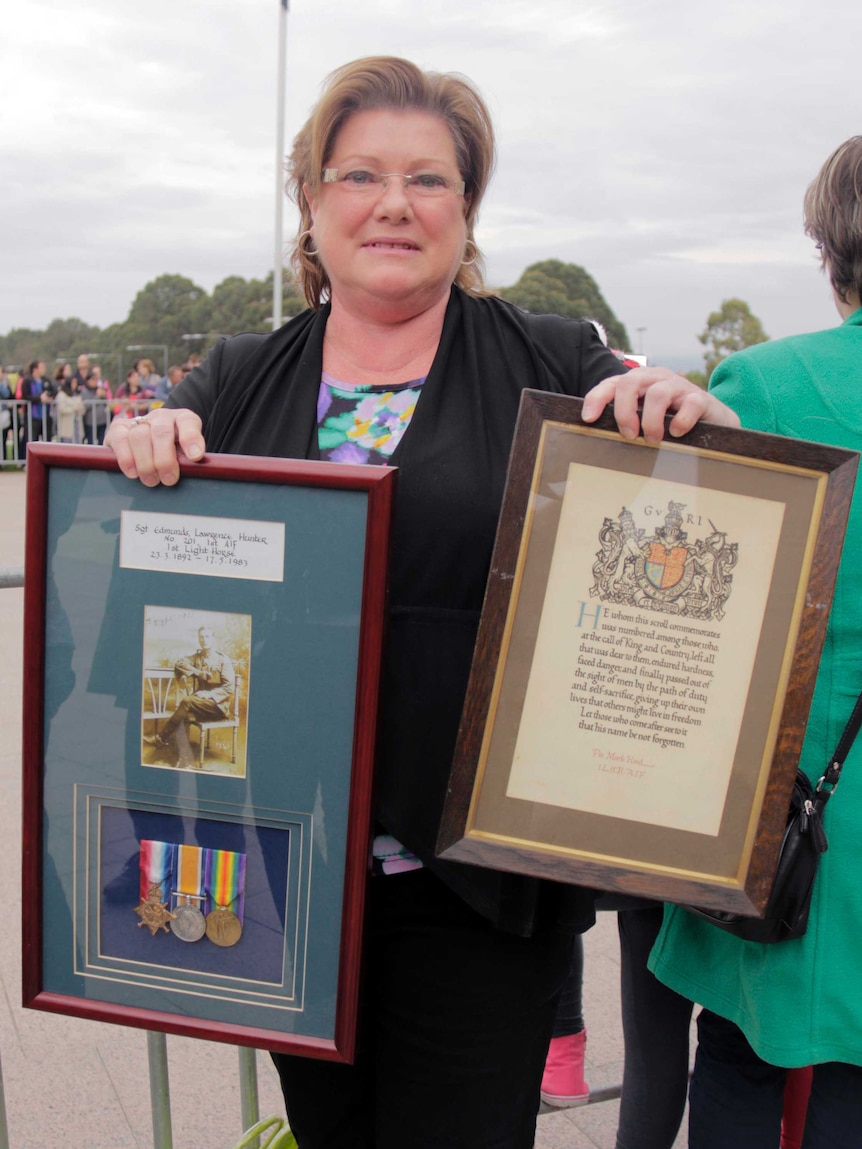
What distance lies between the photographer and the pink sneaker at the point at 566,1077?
2.94 metres

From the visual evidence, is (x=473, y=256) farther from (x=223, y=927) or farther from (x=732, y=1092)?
(x=732, y=1092)

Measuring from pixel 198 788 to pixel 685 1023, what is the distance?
145 cm

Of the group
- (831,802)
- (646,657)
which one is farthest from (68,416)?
(646,657)

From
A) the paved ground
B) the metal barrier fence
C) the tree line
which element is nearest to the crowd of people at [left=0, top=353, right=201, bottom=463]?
the metal barrier fence

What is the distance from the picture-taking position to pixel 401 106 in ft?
5.63

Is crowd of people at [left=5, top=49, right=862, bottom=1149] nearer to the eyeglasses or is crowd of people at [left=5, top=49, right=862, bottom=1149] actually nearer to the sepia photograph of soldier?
the eyeglasses

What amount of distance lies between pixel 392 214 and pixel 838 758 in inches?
43.1

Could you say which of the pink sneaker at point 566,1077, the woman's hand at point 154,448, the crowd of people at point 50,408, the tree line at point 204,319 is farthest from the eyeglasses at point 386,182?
the tree line at point 204,319

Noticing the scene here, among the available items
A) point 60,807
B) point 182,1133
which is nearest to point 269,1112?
point 182,1133

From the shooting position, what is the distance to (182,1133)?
2783 mm

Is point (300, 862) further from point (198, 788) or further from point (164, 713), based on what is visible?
point (164, 713)

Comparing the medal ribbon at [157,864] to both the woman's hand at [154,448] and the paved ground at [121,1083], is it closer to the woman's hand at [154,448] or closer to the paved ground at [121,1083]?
the woman's hand at [154,448]

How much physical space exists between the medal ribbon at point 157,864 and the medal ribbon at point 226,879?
0.06 meters

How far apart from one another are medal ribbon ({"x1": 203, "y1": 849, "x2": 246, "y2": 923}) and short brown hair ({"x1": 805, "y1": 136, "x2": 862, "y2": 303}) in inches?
53.2
